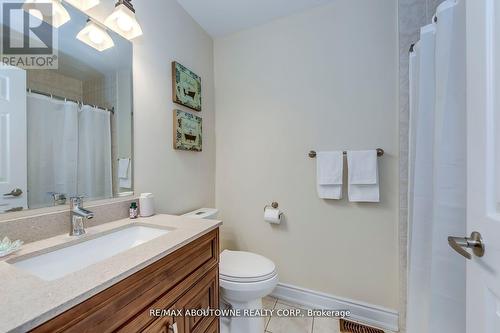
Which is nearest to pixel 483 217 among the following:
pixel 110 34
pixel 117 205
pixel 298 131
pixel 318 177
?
pixel 318 177

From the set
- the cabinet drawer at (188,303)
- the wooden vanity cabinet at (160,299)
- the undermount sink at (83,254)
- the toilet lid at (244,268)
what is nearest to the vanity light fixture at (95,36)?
the undermount sink at (83,254)

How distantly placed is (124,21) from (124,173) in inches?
32.5

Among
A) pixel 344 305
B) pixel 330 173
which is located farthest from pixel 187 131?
pixel 344 305

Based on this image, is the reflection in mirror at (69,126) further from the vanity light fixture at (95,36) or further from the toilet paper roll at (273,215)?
the toilet paper roll at (273,215)

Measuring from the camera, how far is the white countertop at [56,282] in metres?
0.40

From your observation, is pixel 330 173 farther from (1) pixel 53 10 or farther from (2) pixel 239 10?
(1) pixel 53 10

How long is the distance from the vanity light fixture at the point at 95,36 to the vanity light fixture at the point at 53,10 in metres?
0.08

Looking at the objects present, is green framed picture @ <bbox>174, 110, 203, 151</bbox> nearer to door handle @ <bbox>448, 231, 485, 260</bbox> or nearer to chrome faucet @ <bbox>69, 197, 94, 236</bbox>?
chrome faucet @ <bbox>69, 197, 94, 236</bbox>

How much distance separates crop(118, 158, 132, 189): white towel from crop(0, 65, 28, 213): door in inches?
15.1

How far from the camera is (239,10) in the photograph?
1649 millimetres

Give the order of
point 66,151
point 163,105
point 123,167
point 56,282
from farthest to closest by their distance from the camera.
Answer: point 163,105
point 123,167
point 66,151
point 56,282

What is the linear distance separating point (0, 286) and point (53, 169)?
0.55m

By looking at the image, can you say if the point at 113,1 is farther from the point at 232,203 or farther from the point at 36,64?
the point at 232,203

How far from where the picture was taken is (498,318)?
0.50m
